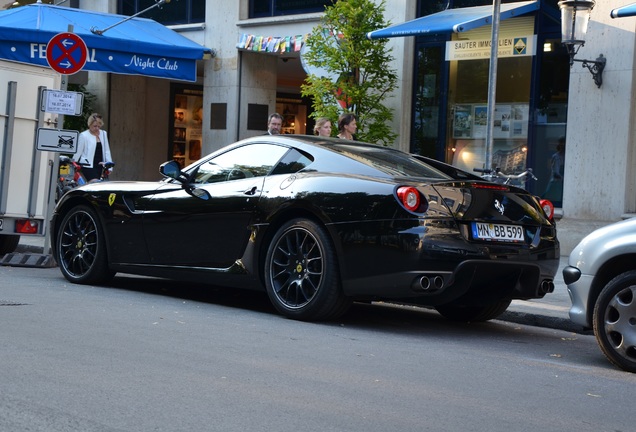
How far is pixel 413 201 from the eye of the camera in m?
7.66

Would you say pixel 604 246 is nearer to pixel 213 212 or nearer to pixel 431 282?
pixel 431 282

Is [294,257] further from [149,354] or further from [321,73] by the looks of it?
[321,73]

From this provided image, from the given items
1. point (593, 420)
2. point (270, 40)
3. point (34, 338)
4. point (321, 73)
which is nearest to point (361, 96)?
point (321, 73)

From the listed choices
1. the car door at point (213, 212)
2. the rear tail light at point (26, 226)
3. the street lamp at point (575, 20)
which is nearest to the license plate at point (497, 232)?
the car door at point (213, 212)

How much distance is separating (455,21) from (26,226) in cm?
645

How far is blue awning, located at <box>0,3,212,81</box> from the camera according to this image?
59.2ft

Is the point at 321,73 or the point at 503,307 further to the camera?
the point at 321,73

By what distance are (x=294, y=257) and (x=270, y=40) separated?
482 inches

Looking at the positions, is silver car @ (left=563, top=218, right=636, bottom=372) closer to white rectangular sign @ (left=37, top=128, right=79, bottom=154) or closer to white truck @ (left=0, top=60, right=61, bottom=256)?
white rectangular sign @ (left=37, top=128, right=79, bottom=154)

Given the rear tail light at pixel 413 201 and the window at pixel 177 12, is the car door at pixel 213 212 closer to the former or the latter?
the rear tail light at pixel 413 201

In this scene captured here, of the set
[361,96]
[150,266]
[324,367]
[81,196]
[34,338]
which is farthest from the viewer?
[361,96]

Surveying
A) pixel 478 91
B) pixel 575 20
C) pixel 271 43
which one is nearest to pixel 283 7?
pixel 271 43

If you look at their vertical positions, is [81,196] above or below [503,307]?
above

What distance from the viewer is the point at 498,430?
4.94 metres
